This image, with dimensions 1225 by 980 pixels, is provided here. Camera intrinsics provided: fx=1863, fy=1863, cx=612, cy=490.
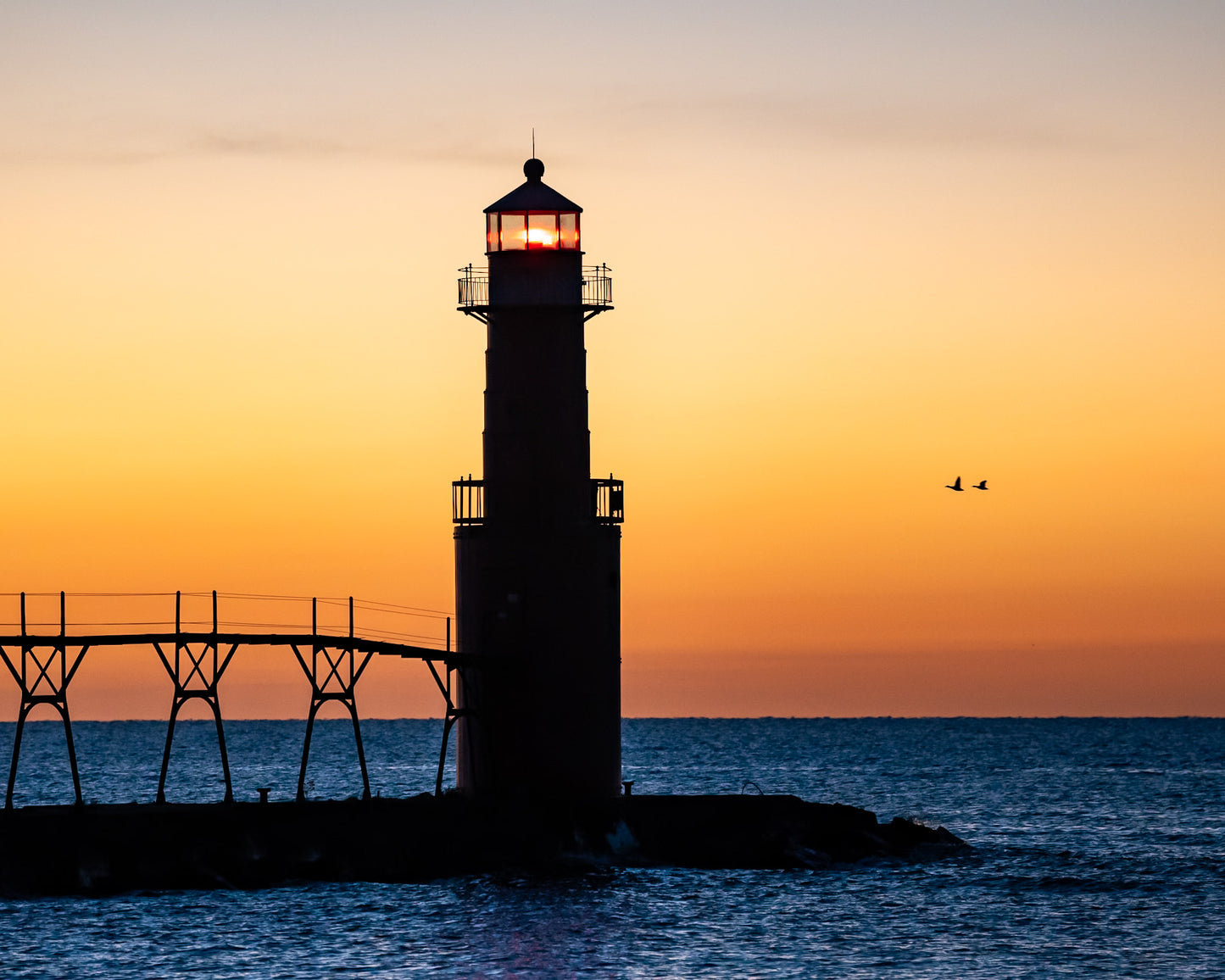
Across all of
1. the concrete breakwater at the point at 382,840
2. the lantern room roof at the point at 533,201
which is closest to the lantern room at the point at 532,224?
the lantern room roof at the point at 533,201

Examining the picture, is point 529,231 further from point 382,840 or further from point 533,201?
point 382,840

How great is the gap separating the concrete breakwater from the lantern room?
13.6 meters

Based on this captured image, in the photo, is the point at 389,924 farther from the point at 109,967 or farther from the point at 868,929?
the point at 868,929

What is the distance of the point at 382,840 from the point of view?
42406 mm

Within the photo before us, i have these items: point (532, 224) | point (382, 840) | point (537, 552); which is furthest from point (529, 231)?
point (382, 840)


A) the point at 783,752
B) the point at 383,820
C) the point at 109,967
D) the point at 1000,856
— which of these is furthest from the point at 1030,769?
the point at 109,967

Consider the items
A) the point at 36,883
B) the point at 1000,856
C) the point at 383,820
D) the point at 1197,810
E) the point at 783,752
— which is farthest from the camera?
the point at 783,752

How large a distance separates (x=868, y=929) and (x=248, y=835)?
13773mm

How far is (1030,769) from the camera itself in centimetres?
11738

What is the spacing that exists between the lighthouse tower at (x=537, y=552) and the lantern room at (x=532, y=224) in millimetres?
35

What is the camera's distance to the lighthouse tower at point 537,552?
147 feet

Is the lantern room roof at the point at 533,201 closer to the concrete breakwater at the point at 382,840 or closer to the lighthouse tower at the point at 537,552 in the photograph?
the lighthouse tower at the point at 537,552

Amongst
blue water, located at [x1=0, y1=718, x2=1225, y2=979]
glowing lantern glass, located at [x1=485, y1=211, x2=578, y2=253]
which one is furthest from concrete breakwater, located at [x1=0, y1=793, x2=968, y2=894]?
glowing lantern glass, located at [x1=485, y1=211, x2=578, y2=253]

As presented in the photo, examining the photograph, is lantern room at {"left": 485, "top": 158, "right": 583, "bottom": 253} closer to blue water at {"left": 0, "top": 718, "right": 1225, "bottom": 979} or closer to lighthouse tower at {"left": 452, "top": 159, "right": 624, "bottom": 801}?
lighthouse tower at {"left": 452, "top": 159, "right": 624, "bottom": 801}
